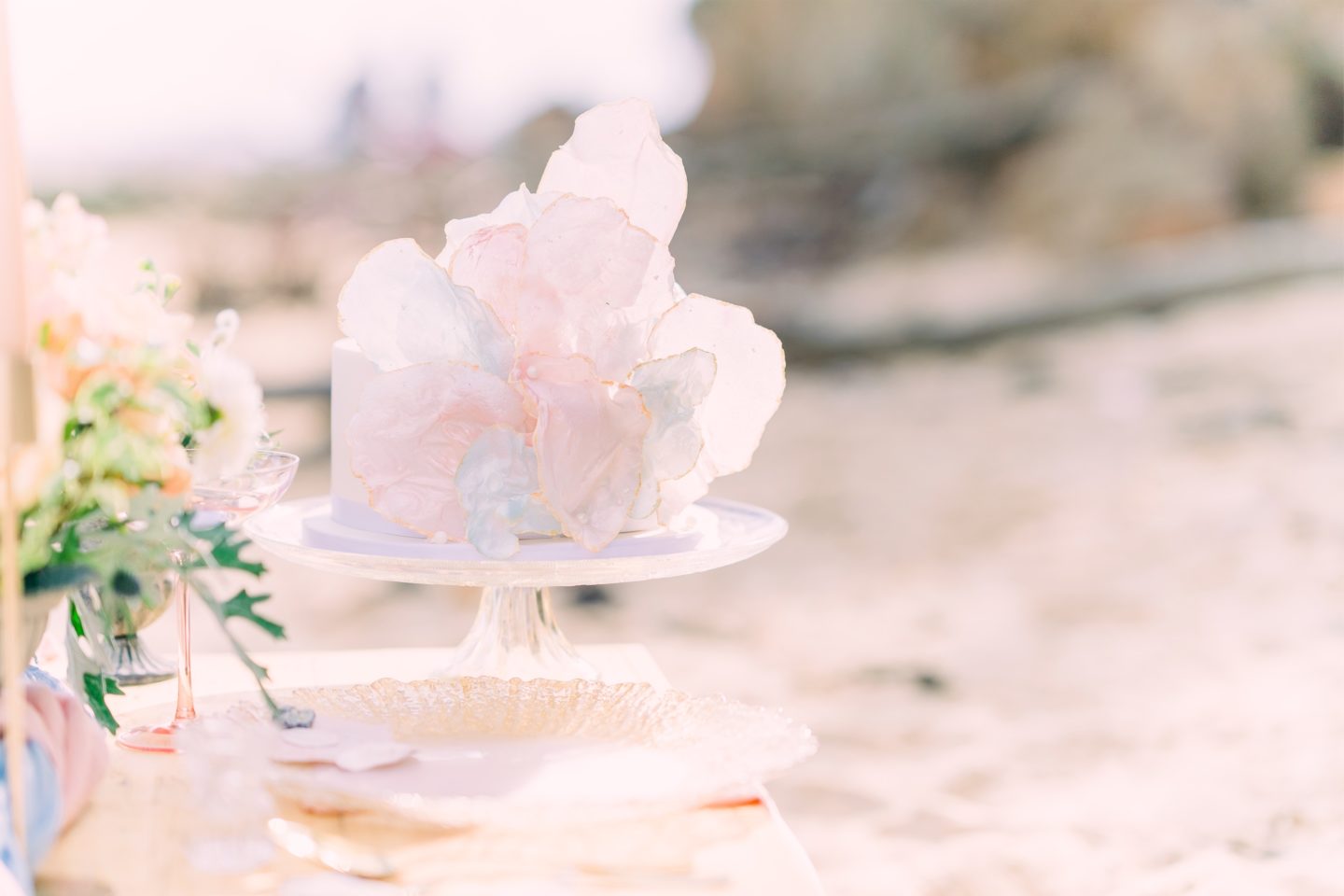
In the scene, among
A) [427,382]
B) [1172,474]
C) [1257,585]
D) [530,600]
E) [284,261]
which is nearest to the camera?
[427,382]

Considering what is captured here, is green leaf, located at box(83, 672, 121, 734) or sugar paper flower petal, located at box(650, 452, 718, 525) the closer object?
green leaf, located at box(83, 672, 121, 734)

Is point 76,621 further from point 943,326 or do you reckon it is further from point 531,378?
point 943,326

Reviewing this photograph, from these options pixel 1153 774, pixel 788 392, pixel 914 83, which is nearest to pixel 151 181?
pixel 788 392

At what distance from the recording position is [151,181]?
13.5 ft

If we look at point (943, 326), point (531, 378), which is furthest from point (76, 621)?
point (943, 326)

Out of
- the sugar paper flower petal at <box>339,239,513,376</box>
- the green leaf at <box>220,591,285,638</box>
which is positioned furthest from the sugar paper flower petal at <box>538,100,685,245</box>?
the green leaf at <box>220,591,285,638</box>

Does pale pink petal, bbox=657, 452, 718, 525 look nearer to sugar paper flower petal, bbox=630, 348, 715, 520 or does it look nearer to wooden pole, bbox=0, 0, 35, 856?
sugar paper flower petal, bbox=630, 348, 715, 520

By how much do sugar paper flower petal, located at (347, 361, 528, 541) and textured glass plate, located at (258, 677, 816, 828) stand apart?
0.34 feet

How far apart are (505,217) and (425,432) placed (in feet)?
0.53

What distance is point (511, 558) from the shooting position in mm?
752

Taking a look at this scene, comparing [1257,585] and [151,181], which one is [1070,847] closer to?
[1257,585]

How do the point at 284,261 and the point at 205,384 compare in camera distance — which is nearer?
the point at 205,384

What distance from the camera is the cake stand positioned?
29.5 inches

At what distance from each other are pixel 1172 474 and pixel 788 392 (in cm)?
131
